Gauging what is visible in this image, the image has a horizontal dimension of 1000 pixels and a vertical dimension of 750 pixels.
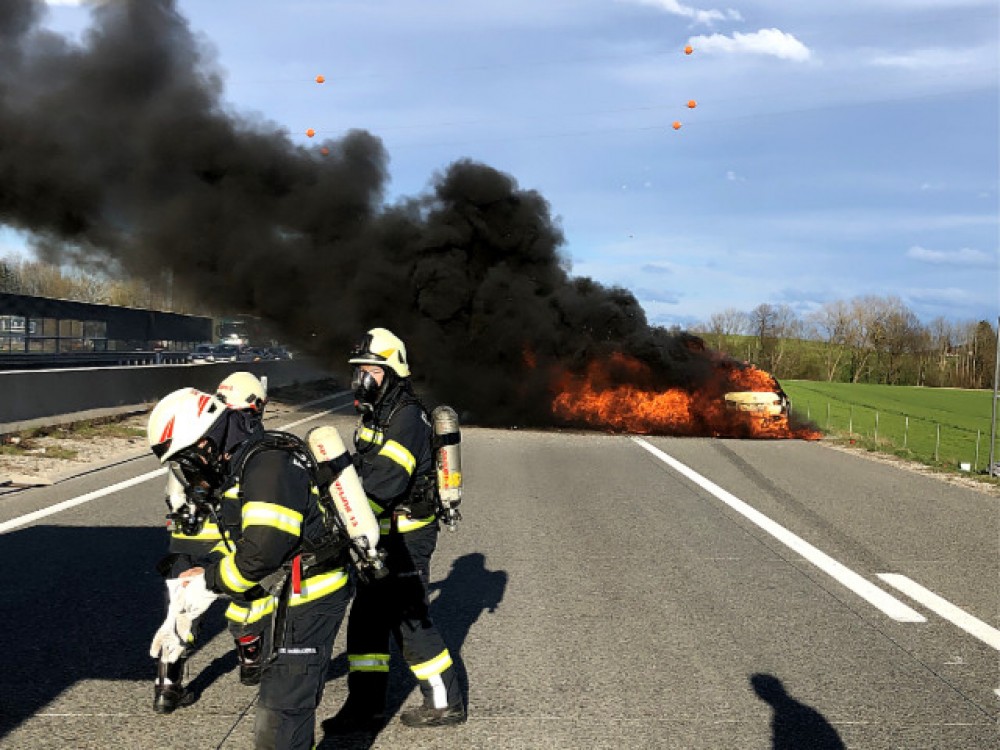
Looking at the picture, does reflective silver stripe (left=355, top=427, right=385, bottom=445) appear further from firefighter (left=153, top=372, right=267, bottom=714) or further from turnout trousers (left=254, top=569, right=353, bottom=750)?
turnout trousers (left=254, top=569, right=353, bottom=750)

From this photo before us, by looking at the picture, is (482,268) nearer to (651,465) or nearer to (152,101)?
(152,101)

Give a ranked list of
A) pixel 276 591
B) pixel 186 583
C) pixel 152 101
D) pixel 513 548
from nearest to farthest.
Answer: pixel 276 591, pixel 186 583, pixel 513 548, pixel 152 101

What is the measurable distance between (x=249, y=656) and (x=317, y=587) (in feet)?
3.98

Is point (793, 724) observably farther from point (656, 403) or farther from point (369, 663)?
point (656, 403)

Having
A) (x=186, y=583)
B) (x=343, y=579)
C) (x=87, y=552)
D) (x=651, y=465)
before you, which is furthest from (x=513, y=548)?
(x=651, y=465)

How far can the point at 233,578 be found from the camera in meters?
3.48

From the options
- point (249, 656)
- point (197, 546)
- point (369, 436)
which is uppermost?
point (369, 436)

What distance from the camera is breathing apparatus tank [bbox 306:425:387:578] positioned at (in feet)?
11.8

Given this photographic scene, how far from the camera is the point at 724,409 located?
2416 cm

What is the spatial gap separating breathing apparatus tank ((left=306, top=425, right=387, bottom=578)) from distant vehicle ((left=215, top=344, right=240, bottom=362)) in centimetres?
5095

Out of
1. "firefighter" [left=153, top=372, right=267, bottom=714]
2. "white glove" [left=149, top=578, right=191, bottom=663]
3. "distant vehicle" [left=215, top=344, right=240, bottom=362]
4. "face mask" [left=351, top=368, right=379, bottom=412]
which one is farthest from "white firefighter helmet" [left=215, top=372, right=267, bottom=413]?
"distant vehicle" [left=215, top=344, right=240, bottom=362]

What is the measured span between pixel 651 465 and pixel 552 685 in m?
11.0

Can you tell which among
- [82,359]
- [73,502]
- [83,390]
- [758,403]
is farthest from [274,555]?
[82,359]

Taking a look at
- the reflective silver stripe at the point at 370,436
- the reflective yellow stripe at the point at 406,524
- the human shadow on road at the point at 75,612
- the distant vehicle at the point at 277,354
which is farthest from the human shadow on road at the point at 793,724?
the distant vehicle at the point at 277,354
